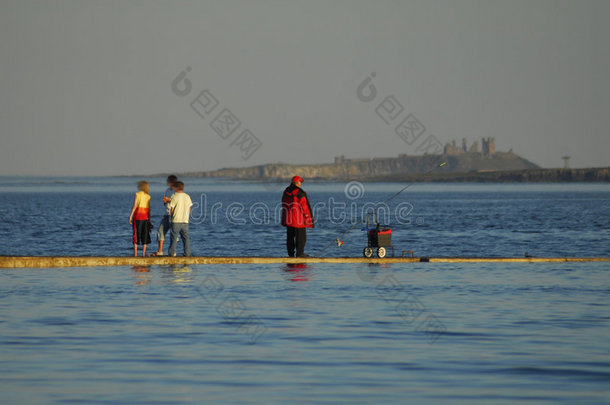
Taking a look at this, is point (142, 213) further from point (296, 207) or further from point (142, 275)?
point (296, 207)

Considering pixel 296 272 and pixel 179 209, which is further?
pixel 296 272

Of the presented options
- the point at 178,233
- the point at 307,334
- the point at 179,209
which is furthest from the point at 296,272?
the point at 307,334

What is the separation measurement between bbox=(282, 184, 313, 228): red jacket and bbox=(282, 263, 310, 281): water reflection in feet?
2.71

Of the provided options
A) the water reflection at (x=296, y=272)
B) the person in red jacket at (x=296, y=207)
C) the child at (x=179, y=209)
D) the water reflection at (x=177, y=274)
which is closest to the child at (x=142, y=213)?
the child at (x=179, y=209)

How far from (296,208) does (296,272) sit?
4.02 feet

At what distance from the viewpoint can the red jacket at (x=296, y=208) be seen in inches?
690

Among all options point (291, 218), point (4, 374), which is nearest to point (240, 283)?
point (291, 218)

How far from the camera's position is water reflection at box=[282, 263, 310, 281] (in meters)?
16.2

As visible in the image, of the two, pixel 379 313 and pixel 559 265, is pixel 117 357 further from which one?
pixel 559 265

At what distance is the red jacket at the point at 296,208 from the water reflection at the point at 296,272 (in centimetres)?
83

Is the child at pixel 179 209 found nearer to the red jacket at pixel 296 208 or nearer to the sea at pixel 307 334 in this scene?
the sea at pixel 307 334

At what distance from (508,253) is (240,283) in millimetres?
16763

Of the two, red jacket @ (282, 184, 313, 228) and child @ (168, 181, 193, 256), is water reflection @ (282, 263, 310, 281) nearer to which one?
red jacket @ (282, 184, 313, 228)

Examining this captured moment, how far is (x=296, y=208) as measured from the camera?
17.6 meters
